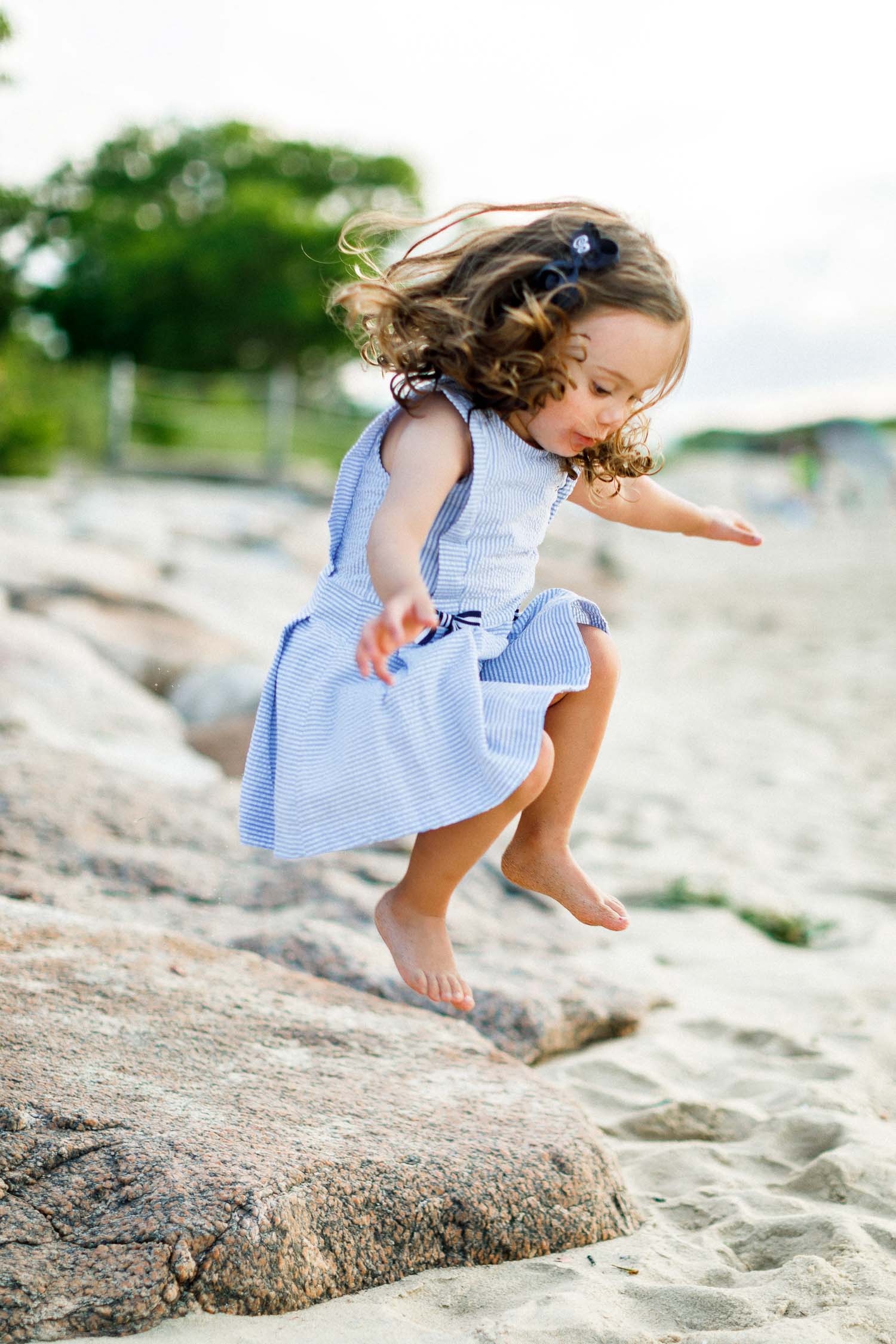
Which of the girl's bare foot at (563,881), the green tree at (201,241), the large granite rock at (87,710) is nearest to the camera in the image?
the girl's bare foot at (563,881)

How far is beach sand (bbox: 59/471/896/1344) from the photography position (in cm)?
178

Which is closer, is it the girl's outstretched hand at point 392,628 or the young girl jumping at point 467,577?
the girl's outstretched hand at point 392,628

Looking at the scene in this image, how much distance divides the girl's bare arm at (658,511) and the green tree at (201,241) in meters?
19.5

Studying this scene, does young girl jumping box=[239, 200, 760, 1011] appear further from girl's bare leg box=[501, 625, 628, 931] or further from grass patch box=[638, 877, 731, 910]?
grass patch box=[638, 877, 731, 910]

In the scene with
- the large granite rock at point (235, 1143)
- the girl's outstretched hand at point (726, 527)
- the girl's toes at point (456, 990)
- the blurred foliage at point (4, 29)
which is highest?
the blurred foliage at point (4, 29)

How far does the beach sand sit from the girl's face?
1.31m

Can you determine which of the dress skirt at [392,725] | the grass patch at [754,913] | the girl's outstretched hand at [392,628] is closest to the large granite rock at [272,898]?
the grass patch at [754,913]

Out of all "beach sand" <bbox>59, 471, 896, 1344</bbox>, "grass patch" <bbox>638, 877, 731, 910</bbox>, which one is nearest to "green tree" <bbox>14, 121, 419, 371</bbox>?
"beach sand" <bbox>59, 471, 896, 1344</bbox>

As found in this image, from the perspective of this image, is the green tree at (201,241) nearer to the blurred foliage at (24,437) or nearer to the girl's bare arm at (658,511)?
the blurred foliage at (24,437)

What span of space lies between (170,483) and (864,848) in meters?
11.9

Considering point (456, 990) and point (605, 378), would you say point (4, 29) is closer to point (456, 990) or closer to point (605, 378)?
point (605, 378)

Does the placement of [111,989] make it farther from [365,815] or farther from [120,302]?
[120,302]

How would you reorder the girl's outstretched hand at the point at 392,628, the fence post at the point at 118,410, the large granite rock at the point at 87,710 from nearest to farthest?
the girl's outstretched hand at the point at 392,628
the large granite rock at the point at 87,710
the fence post at the point at 118,410

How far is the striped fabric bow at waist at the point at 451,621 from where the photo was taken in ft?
6.28
